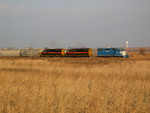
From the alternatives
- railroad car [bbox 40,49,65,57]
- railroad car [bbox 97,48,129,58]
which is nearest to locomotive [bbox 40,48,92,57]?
railroad car [bbox 40,49,65,57]

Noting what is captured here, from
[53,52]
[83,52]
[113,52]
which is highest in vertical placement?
[53,52]

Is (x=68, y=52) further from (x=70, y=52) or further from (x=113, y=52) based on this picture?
(x=113, y=52)

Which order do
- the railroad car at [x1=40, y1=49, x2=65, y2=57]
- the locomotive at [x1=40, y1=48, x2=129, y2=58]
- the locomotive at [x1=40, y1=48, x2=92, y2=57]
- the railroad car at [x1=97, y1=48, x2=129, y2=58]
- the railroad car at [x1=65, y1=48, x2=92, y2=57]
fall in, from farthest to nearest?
the railroad car at [x1=40, y1=49, x2=65, y2=57], the locomotive at [x1=40, y1=48, x2=92, y2=57], the railroad car at [x1=65, y1=48, x2=92, y2=57], the locomotive at [x1=40, y1=48, x2=129, y2=58], the railroad car at [x1=97, y1=48, x2=129, y2=58]

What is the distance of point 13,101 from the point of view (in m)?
5.57

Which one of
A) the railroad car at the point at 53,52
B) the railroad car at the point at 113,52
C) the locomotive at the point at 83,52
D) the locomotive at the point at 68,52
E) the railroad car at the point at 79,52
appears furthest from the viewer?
the railroad car at the point at 53,52

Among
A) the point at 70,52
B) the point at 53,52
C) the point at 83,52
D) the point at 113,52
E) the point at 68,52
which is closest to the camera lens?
the point at 113,52

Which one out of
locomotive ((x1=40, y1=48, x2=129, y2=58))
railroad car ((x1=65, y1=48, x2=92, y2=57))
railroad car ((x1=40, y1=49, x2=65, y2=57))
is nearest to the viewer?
locomotive ((x1=40, y1=48, x2=129, y2=58))

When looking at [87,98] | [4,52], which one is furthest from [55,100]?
[4,52]

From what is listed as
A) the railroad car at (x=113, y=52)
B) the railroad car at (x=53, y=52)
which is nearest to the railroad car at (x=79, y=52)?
the railroad car at (x=53, y=52)

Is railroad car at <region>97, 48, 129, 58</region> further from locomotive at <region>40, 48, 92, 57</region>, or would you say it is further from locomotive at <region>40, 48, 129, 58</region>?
locomotive at <region>40, 48, 92, 57</region>

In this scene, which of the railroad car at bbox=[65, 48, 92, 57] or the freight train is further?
the railroad car at bbox=[65, 48, 92, 57]

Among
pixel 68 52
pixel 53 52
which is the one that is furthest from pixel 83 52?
pixel 53 52

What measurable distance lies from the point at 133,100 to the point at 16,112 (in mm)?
3961

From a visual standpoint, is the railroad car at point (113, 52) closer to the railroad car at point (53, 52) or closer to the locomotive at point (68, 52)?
the locomotive at point (68, 52)
